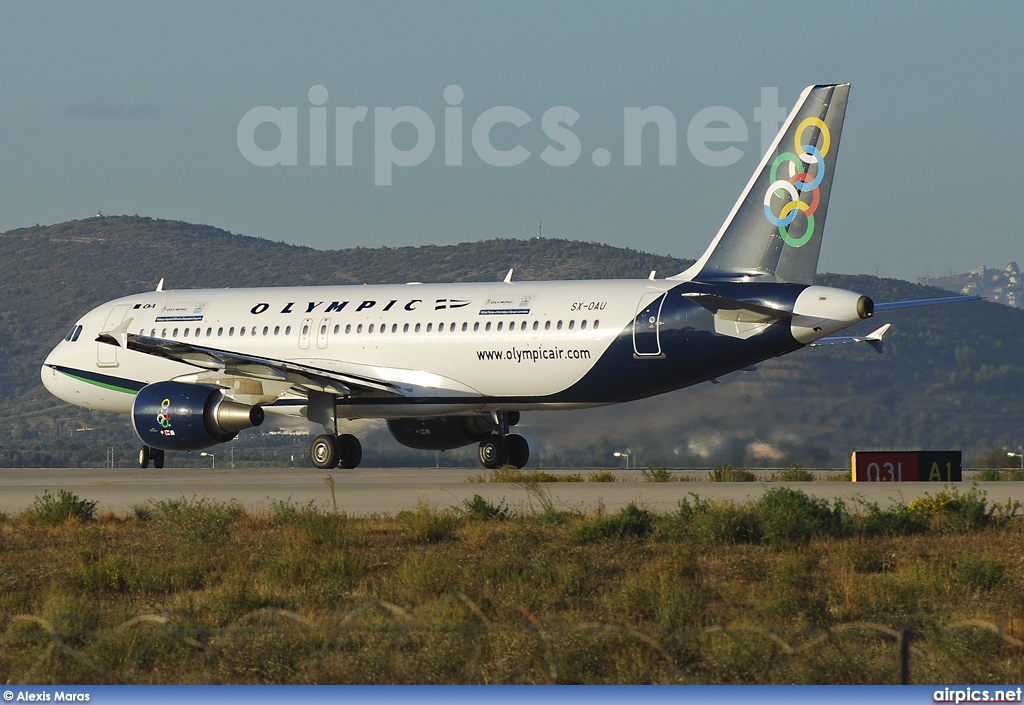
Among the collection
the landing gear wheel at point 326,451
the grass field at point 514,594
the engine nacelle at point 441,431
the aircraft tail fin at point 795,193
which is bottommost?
the grass field at point 514,594

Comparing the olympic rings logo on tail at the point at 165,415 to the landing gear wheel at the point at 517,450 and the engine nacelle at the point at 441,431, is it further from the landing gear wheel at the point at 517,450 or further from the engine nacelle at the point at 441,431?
the landing gear wheel at the point at 517,450

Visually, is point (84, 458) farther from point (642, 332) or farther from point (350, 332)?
point (642, 332)

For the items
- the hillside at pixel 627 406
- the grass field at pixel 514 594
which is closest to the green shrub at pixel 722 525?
the grass field at pixel 514 594

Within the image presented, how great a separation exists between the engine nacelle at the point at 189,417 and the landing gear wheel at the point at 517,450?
234 inches

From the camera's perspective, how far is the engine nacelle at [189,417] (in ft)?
104

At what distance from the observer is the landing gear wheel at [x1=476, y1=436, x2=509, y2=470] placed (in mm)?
33844

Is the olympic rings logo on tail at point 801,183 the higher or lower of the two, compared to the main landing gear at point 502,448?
higher

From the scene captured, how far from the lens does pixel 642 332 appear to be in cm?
2933

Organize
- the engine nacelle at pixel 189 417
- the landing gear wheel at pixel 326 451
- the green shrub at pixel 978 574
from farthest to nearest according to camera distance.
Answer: the landing gear wheel at pixel 326 451
the engine nacelle at pixel 189 417
the green shrub at pixel 978 574

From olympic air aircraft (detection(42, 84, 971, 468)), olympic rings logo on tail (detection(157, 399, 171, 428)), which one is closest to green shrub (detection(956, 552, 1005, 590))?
olympic air aircraft (detection(42, 84, 971, 468))

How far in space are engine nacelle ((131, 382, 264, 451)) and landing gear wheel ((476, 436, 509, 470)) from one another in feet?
17.5

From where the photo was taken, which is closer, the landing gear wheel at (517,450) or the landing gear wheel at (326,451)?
the landing gear wheel at (326,451)

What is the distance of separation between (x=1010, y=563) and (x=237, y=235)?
157957mm

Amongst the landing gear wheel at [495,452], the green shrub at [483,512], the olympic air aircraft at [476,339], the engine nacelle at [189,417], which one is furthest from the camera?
the landing gear wheel at [495,452]
